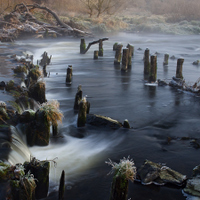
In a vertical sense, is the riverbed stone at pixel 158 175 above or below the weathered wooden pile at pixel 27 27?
below

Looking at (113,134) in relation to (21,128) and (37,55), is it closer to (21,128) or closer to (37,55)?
(21,128)

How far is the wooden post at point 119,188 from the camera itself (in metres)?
5.04

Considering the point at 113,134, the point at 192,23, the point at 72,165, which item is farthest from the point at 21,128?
the point at 192,23

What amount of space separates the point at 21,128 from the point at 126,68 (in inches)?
484

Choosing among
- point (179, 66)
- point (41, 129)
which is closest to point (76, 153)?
point (41, 129)

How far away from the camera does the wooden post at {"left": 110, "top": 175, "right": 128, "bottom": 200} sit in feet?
16.5

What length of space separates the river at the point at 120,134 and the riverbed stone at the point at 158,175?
16 cm

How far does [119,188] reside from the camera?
511 centimetres

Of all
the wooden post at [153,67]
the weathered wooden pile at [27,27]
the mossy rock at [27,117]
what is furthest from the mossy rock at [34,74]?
the weathered wooden pile at [27,27]

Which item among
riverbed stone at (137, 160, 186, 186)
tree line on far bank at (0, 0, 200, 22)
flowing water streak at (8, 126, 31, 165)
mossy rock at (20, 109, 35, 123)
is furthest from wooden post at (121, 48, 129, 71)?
tree line on far bank at (0, 0, 200, 22)

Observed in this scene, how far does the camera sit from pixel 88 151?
8.70 meters

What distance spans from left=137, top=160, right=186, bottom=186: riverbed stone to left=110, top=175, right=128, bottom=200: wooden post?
1666mm

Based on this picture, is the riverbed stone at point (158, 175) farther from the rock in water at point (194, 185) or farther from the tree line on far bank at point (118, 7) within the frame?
the tree line on far bank at point (118, 7)

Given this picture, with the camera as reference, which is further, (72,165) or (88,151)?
(88,151)
